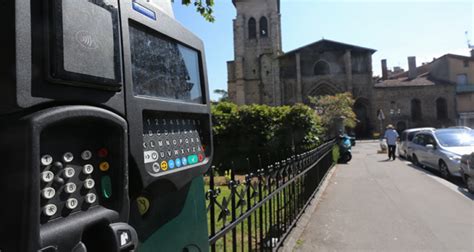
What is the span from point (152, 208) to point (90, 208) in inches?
16.2

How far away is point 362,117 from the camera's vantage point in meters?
39.7

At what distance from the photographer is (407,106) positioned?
39.2 metres

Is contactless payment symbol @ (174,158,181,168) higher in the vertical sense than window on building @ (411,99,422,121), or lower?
lower

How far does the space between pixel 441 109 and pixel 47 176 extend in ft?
153

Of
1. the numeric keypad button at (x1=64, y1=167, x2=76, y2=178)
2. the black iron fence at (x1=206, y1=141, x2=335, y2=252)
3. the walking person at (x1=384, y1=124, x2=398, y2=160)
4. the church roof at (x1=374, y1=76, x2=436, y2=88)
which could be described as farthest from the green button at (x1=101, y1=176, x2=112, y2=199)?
the church roof at (x1=374, y1=76, x2=436, y2=88)

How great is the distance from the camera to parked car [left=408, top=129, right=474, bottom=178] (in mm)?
9383

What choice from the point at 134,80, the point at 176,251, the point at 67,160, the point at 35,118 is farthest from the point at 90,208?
the point at 176,251

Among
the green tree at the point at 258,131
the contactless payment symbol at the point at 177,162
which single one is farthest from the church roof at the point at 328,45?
the contactless payment symbol at the point at 177,162

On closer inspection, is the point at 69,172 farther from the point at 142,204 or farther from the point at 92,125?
the point at 142,204

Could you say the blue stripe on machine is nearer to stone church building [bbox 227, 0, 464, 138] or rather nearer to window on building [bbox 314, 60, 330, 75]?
stone church building [bbox 227, 0, 464, 138]

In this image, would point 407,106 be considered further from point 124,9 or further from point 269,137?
point 124,9

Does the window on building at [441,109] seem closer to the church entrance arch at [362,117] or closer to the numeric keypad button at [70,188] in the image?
the church entrance arch at [362,117]

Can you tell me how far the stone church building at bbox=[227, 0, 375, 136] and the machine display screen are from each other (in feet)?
129

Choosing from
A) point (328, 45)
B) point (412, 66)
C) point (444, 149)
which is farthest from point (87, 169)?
point (412, 66)
